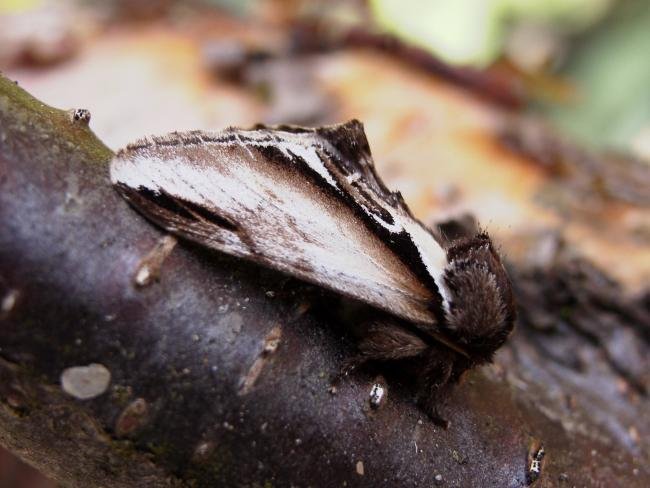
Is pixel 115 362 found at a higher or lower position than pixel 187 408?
higher

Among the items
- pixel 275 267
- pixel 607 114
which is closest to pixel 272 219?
pixel 275 267

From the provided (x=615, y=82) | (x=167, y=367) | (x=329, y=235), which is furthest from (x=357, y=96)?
(x=615, y=82)

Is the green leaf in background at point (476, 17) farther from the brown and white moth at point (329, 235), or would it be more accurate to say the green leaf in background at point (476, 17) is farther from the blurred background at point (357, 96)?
the brown and white moth at point (329, 235)

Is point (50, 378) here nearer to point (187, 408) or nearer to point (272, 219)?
point (187, 408)

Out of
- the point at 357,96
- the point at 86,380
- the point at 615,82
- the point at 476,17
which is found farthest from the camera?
the point at 476,17

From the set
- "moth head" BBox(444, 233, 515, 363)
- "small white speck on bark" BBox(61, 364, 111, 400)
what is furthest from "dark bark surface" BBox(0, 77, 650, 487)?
"moth head" BBox(444, 233, 515, 363)

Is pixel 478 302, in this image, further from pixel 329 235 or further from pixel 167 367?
pixel 167 367

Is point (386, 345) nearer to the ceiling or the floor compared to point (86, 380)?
nearer to the floor
